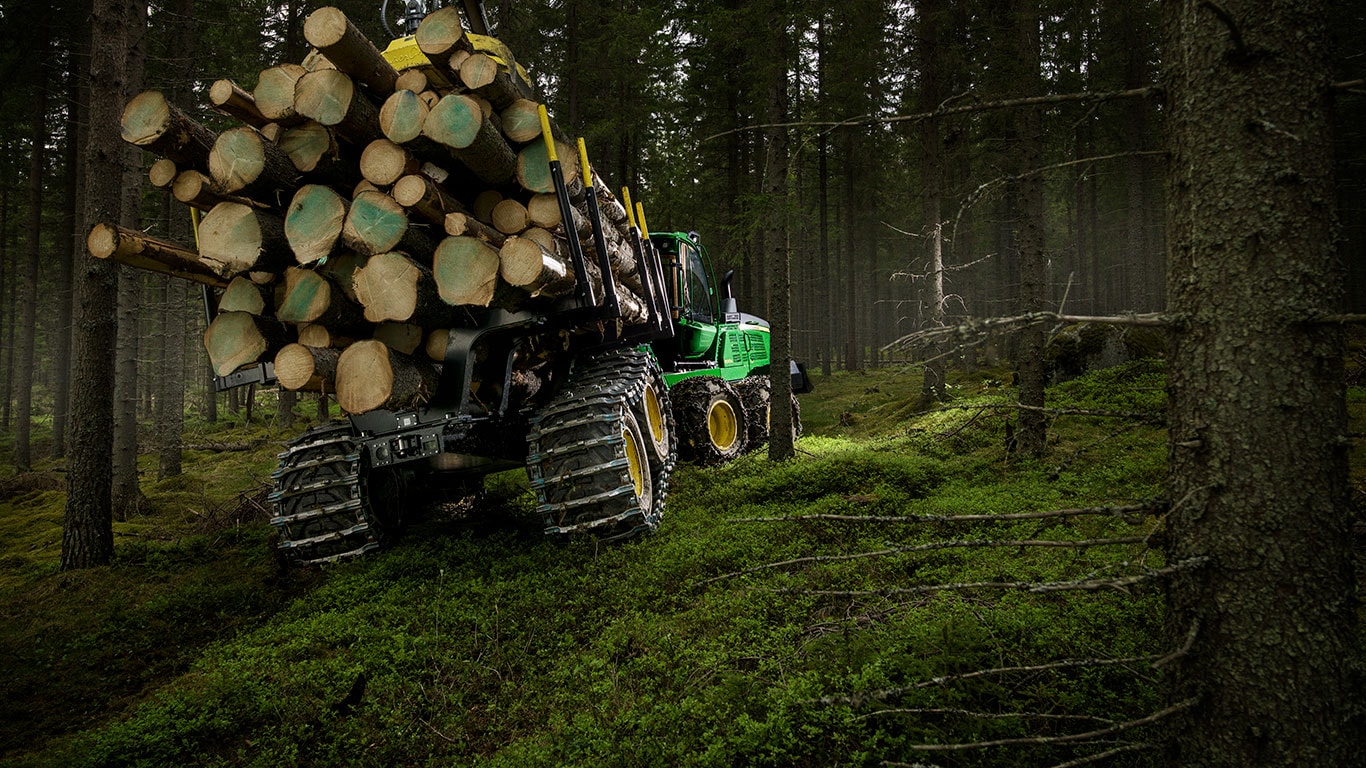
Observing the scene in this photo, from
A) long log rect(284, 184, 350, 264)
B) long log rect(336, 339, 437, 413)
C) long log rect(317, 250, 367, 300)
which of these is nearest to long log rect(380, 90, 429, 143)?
long log rect(284, 184, 350, 264)

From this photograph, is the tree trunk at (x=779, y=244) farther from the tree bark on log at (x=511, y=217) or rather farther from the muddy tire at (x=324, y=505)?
the muddy tire at (x=324, y=505)

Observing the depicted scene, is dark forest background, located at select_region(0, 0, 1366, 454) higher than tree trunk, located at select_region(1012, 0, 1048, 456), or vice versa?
dark forest background, located at select_region(0, 0, 1366, 454)

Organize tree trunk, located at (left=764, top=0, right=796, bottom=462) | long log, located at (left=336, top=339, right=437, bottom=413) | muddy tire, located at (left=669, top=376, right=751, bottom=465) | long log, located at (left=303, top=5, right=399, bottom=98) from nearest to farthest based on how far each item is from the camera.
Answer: long log, located at (left=303, top=5, right=399, bottom=98) < long log, located at (left=336, top=339, right=437, bottom=413) < tree trunk, located at (left=764, top=0, right=796, bottom=462) < muddy tire, located at (left=669, top=376, right=751, bottom=465)

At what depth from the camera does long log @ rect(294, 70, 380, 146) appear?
371 cm

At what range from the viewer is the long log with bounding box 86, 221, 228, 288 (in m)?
3.88

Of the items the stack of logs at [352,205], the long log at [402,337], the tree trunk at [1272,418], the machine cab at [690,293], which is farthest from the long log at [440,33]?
the machine cab at [690,293]

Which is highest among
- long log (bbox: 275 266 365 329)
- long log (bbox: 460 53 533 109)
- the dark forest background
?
the dark forest background

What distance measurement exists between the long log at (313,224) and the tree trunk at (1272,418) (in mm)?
4304

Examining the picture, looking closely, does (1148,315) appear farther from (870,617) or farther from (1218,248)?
(870,617)

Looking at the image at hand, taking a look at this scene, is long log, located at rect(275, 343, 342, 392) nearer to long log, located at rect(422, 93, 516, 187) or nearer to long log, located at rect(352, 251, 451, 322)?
long log, located at rect(352, 251, 451, 322)

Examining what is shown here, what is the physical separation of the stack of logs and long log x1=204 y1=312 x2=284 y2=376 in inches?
0.5

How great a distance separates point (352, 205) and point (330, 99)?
2.04 ft

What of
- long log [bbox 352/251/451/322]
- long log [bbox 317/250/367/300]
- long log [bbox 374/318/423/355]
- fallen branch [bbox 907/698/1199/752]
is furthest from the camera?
long log [bbox 374/318/423/355]

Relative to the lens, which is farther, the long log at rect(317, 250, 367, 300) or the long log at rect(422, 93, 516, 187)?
the long log at rect(317, 250, 367, 300)
